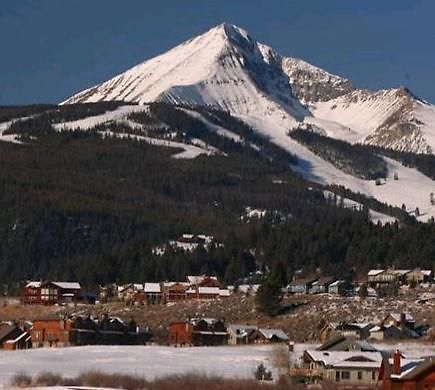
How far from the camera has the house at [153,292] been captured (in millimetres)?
Result: 156125

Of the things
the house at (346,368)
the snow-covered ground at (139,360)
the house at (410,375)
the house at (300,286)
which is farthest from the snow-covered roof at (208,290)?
the house at (410,375)

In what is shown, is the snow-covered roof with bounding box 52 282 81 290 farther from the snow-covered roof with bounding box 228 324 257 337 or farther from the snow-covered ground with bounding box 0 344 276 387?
the snow-covered ground with bounding box 0 344 276 387

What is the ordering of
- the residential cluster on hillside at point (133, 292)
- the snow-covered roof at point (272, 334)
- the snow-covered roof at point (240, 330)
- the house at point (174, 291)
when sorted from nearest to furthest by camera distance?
the snow-covered roof at point (272, 334), the snow-covered roof at point (240, 330), the residential cluster on hillside at point (133, 292), the house at point (174, 291)

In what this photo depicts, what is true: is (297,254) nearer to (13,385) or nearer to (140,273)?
(140,273)

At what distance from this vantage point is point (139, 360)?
314 feet

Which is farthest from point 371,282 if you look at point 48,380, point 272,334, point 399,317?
point 48,380

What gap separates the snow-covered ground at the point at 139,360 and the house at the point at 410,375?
9745mm

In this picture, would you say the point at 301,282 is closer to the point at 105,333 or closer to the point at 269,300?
the point at 269,300

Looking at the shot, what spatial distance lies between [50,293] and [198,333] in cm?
4319

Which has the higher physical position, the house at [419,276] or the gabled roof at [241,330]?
the house at [419,276]

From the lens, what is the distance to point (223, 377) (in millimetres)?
82500

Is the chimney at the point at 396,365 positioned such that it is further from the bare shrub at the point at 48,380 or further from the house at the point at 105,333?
the house at the point at 105,333

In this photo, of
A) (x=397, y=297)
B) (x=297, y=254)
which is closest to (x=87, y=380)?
(x=397, y=297)

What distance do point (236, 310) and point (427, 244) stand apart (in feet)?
111
